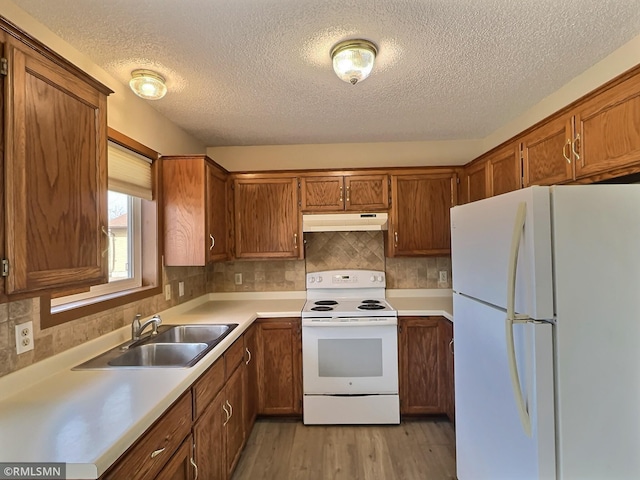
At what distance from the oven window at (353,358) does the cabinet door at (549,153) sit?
1.57m

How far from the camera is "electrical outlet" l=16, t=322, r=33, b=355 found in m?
1.28

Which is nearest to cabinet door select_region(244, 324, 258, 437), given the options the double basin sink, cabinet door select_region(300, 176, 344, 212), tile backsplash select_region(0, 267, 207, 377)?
the double basin sink

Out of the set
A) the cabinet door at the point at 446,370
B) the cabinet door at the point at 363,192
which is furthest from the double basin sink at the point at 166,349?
the cabinet door at the point at 446,370

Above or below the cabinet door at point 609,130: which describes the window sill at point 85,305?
below

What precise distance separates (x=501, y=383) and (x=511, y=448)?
0.79 ft

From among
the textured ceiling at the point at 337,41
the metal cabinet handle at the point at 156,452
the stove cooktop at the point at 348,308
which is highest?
the textured ceiling at the point at 337,41

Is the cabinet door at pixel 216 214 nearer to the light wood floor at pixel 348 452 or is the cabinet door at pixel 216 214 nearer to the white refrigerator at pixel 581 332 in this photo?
the light wood floor at pixel 348 452

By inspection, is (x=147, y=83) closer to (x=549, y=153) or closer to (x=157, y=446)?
(x=157, y=446)

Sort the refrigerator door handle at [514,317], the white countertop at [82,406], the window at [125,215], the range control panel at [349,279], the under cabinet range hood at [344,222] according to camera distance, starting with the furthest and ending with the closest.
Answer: the range control panel at [349,279], the under cabinet range hood at [344,222], the window at [125,215], the refrigerator door handle at [514,317], the white countertop at [82,406]

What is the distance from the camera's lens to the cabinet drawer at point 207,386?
146cm

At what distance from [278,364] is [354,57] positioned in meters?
2.22

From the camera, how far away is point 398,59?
5.67 ft

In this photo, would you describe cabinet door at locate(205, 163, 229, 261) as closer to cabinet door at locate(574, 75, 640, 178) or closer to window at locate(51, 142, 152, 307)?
window at locate(51, 142, 152, 307)

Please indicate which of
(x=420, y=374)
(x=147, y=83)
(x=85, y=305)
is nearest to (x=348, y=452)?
(x=420, y=374)
